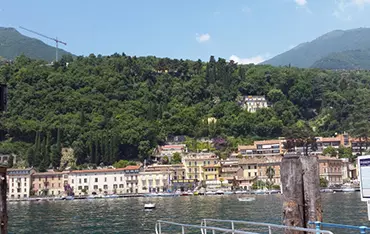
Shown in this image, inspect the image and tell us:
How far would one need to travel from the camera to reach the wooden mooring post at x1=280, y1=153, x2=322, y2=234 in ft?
28.2

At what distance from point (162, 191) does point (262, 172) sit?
74.5 feet

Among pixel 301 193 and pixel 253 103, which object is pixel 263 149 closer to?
pixel 253 103

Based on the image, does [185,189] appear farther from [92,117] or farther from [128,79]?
[128,79]

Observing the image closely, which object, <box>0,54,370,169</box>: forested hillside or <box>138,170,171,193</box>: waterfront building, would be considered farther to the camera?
<box>0,54,370,169</box>: forested hillside

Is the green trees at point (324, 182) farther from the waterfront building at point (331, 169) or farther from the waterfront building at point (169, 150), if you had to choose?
the waterfront building at point (169, 150)

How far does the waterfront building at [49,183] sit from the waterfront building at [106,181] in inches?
94.0

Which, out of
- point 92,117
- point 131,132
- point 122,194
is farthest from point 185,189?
point 92,117

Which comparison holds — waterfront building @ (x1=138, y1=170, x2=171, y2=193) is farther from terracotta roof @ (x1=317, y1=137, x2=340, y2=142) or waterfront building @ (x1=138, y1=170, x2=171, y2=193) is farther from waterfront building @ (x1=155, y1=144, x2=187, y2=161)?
terracotta roof @ (x1=317, y1=137, x2=340, y2=142)

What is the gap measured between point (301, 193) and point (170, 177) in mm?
100507

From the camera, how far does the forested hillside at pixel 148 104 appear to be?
410ft

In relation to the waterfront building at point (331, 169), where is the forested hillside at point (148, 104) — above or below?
above

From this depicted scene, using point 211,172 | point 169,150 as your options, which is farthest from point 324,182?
point 169,150

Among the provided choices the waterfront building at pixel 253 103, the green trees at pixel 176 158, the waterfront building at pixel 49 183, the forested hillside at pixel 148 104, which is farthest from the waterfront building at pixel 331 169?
the waterfront building at pixel 49 183

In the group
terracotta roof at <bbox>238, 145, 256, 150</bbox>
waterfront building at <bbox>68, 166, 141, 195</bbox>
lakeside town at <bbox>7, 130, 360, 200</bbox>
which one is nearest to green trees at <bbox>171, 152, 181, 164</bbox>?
lakeside town at <bbox>7, 130, 360, 200</bbox>
